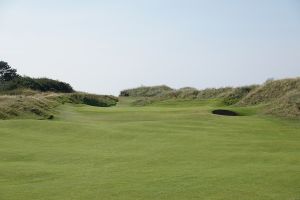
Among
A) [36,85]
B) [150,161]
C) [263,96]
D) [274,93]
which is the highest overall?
[36,85]

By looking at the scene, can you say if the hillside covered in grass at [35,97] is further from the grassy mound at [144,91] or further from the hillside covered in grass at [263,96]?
the grassy mound at [144,91]

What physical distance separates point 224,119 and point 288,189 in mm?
15041

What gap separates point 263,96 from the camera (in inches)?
1507

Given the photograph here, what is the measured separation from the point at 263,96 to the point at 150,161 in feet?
81.8

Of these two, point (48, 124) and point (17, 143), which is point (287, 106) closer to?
point (48, 124)

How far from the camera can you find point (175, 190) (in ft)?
38.8

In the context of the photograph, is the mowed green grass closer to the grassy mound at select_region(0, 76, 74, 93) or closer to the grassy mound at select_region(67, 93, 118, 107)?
the grassy mound at select_region(67, 93, 118, 107)

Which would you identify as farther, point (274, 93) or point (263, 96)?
point (263, 96)

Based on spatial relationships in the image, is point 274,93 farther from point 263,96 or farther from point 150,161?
point 150,161

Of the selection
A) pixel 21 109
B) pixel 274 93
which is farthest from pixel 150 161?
pixel 274 93

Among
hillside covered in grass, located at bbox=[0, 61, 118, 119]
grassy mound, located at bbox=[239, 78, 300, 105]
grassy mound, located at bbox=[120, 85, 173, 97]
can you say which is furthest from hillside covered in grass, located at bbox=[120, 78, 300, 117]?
grassy mound, located at bbox=[120, 85, 173, 97]

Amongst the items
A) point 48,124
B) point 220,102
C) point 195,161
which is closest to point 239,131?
point 195,161

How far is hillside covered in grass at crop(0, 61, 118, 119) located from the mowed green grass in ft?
12.2

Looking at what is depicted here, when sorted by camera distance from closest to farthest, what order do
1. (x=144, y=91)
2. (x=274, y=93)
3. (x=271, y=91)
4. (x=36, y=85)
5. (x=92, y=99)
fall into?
1. (x=274, y=93)
2. (x=271, y=91)
3. (x=92, y=99)
4. (x=36, y=85)
5. (x=144, y=91)
